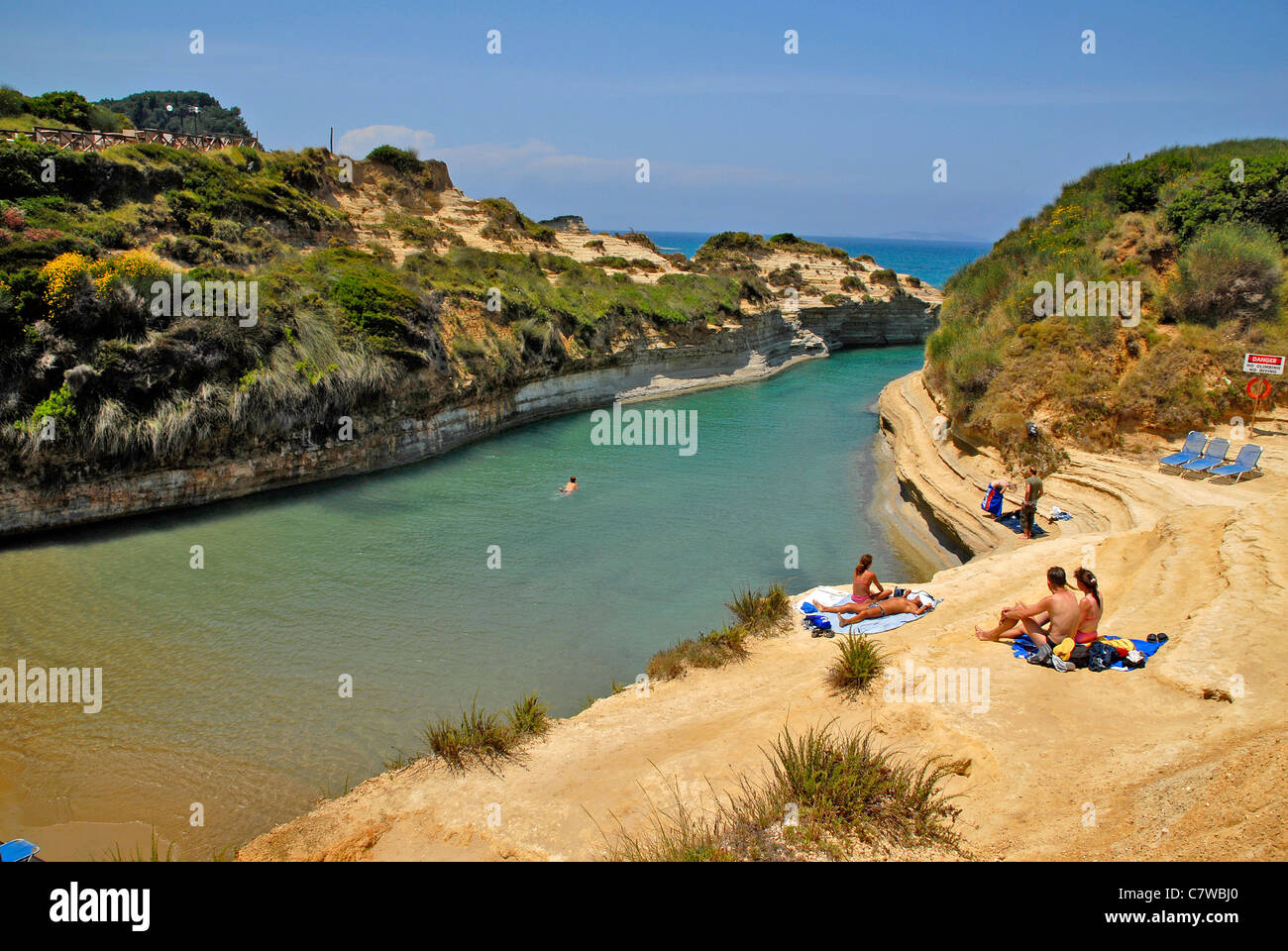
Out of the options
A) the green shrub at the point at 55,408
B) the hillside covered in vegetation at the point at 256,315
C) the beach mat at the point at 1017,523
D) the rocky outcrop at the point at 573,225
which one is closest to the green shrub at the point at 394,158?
the hillside covered in vegetation at the point at 256,315

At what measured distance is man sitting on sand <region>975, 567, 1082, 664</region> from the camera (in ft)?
25.3

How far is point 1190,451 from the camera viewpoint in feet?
46.5

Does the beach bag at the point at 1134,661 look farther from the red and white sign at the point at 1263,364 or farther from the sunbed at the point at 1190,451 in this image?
the red and white sign at the point at 1263,364

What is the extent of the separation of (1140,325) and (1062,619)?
44.1ft

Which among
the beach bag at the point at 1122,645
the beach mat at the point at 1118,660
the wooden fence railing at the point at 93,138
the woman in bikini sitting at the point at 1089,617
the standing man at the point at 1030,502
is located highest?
the wooden fence railing at the point at 93,138

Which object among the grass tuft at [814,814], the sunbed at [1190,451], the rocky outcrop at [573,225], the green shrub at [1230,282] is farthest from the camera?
the rocky outcrop at [573,225]

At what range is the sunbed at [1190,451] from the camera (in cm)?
1402

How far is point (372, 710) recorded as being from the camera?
929 centimetres

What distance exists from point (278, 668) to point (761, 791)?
7.46 meters

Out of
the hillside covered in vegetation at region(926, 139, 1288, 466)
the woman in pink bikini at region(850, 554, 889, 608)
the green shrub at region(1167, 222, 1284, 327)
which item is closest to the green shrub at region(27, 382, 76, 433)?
the woman in pink bikini at region(850, 554, 889, 608)

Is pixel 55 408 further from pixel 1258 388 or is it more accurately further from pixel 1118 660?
pixel 1258 388

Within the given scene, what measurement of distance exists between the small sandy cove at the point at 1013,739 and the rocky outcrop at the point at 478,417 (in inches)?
489

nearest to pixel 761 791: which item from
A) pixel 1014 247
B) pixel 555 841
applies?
pixel 555 841

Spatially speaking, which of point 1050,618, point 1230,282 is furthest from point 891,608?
point 1230,282
